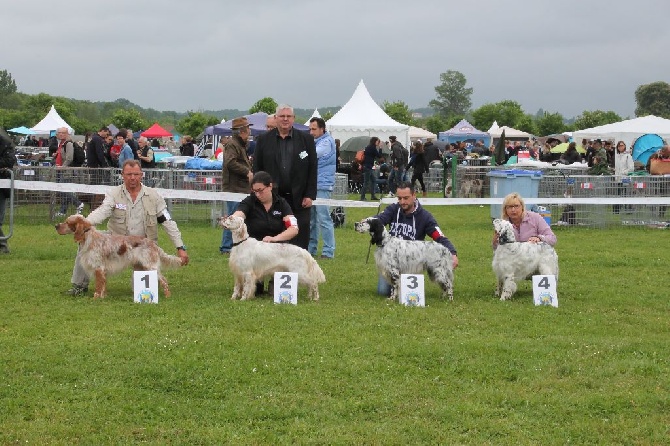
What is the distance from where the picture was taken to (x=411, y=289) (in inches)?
309

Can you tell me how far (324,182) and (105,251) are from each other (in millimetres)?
3985

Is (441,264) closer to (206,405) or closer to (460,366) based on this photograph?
(460,366)

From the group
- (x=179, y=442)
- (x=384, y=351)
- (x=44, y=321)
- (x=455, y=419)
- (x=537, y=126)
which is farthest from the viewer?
(x=537, y=126)

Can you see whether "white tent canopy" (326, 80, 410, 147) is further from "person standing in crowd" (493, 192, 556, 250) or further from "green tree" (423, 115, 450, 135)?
"green tree" (423, 115, 450, 135)

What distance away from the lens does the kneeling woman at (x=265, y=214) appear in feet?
27.5

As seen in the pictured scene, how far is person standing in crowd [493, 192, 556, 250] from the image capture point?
847 centimetres

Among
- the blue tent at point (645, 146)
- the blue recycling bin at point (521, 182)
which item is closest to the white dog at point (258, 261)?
the blue recycling bin at point (521, 182)

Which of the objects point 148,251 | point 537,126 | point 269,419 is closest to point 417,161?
point 148,251

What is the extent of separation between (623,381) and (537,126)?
74.3 metres

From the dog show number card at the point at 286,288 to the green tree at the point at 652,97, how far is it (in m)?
98.7

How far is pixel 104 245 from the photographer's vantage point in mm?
7875

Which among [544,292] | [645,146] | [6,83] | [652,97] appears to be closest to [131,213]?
[544,292]

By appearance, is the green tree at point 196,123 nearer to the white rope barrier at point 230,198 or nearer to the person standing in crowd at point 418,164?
the person standing in crowd at point 418,164

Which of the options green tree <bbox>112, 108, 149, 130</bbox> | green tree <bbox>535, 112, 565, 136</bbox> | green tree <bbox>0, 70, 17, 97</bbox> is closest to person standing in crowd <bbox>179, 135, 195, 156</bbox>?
green tree <bbox>112, 108, 149, 130</bbox>
